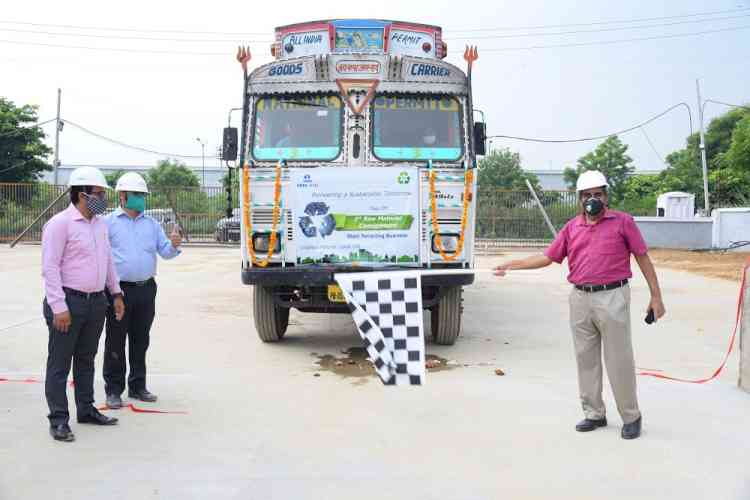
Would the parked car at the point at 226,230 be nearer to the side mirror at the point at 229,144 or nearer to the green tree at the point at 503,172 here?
the side mirror at the point at 229,144

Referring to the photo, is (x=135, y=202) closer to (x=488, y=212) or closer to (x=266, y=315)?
(x=266, y=315)

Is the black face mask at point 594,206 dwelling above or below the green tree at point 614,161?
below

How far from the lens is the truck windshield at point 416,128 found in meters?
8.98

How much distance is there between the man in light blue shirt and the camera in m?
6.35

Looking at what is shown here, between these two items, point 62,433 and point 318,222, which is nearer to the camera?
point 62,433

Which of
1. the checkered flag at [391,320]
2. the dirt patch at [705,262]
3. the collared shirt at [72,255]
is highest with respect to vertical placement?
the collared shirt at [72,255]

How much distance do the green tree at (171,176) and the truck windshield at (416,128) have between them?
43.9 m

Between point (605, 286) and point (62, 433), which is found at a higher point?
point (605, 286)

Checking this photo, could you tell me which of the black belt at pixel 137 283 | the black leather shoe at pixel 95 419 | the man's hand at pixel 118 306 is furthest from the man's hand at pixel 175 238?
the black leather shoe at pixel 95 419

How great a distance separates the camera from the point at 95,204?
18.5ft

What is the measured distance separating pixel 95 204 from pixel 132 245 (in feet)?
2.63

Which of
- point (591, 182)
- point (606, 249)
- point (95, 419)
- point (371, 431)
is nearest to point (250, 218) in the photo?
point (95, 419)

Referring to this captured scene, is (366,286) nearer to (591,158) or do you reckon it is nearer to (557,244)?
(557,244)

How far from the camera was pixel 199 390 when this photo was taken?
7.01 m
